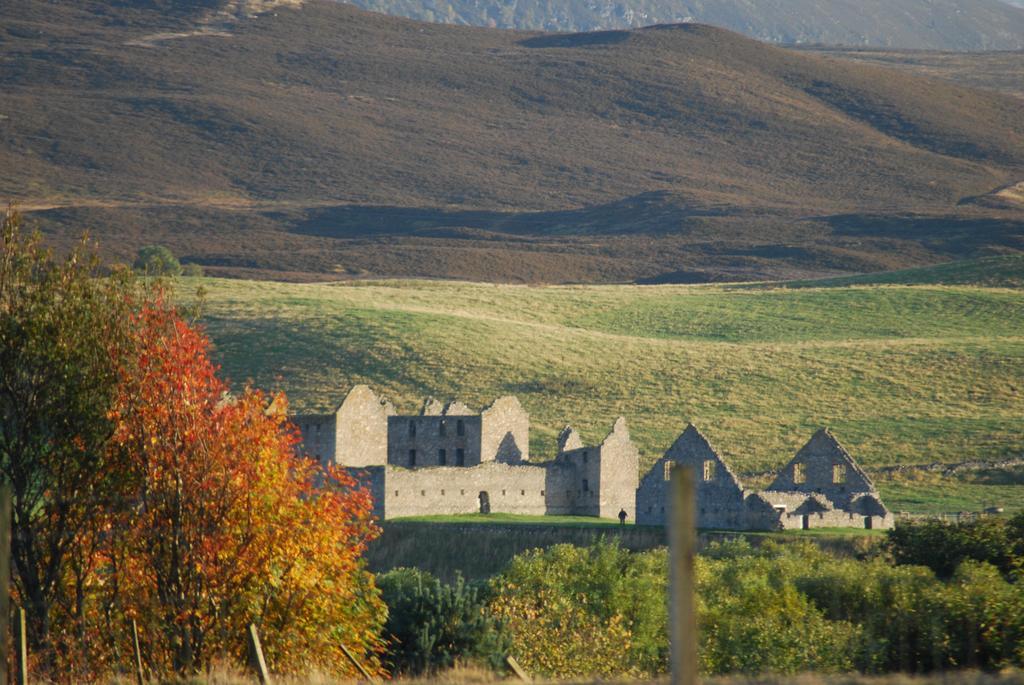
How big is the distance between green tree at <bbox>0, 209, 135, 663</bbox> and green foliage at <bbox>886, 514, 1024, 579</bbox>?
22.1 meters

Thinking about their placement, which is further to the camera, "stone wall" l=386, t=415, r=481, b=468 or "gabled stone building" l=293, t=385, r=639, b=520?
"stone wall" l=386, t=415, r=481, b=468

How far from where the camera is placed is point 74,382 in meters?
30.2

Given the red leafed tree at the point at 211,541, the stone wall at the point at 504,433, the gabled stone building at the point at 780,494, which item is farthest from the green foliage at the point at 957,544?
the stone wall at the point at 504,433

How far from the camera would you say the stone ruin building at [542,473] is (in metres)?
54.9

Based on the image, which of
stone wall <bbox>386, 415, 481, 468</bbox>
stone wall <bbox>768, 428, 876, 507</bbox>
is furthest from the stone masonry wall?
stone wall <bbox>768, 428, 876, 507</bbox>

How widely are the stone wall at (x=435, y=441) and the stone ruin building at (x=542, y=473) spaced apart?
0.14ft

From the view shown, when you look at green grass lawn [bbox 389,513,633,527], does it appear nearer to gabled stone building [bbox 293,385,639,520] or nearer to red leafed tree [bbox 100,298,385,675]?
gabled stone building [bbox 293,385,639,520]

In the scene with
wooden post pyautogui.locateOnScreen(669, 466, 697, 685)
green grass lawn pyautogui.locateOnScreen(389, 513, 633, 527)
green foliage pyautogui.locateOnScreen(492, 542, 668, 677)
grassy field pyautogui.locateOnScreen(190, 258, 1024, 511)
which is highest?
grassy field pyautogui.locateOnScreen(190, 258, 1024, 511)

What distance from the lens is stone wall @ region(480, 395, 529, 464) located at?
2618 inches

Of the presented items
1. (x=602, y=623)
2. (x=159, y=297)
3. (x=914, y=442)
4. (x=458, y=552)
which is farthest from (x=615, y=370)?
(x=159, y=297)

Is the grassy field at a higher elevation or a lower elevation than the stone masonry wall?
higher

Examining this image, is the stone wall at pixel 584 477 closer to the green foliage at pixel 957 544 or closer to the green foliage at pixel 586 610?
the green foliage at pixel 586 610

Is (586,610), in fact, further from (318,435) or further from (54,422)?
(318,435)

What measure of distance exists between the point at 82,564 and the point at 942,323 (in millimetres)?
88779
